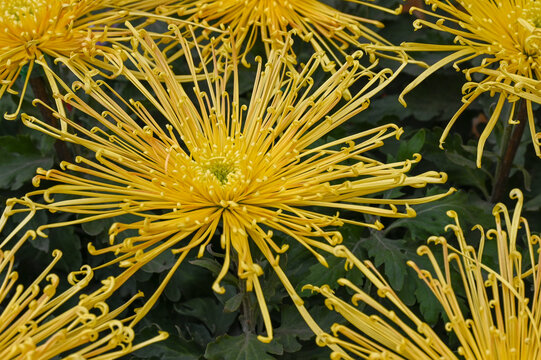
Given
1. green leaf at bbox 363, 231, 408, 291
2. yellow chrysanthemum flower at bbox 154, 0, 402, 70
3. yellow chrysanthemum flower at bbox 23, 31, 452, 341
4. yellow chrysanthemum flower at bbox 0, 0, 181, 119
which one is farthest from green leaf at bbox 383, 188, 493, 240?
yellow chrysanthemum flower at bbox 0, 0, 181, 119

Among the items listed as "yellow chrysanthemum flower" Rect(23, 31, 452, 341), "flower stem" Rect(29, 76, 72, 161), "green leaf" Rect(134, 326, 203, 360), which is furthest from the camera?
"flower stem" Rect(29, 76, 72, 161)

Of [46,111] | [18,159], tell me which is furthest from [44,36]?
[18,159]

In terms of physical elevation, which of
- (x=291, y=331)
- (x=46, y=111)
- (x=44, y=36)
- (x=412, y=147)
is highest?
(x=44, y=36)

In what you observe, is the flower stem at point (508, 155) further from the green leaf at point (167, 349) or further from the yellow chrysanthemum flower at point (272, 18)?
the green leaf at point (167, 349)

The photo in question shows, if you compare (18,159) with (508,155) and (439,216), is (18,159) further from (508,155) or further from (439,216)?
(508,155)

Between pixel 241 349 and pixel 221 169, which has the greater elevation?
pixel 221 169

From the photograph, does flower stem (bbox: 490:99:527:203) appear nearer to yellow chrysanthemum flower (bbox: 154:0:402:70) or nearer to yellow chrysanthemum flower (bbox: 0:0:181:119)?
yellow chrysanthemum flower (bbox: 154:0:402:70)

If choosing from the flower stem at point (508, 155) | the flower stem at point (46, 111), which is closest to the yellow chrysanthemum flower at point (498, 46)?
the flower stem at point (508, 155)
